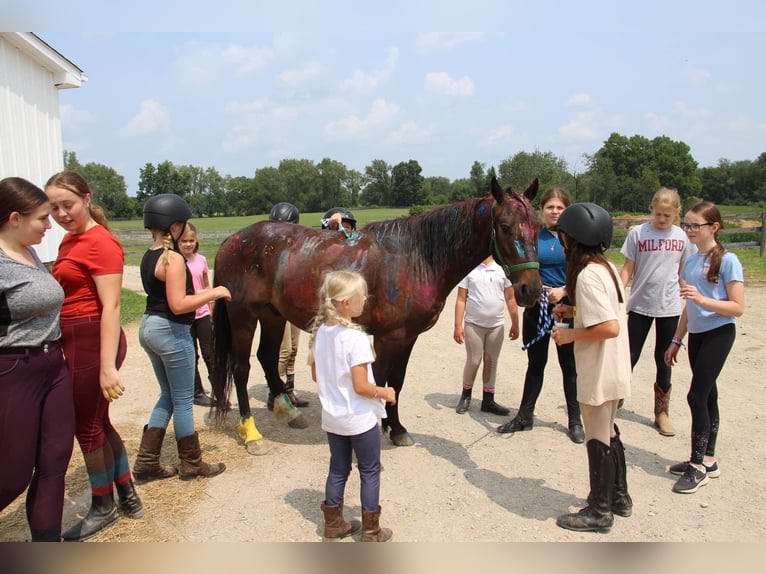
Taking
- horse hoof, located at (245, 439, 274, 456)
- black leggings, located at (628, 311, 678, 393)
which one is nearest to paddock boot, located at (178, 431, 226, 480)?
horse hoof, located at (245, 439, 274, 456)

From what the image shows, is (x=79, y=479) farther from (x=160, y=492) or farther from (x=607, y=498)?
(x=607, y=498)

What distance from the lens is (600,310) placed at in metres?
2.61

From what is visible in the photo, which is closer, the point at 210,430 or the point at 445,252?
the point at 445,252

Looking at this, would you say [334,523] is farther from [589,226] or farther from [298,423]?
[589,226]

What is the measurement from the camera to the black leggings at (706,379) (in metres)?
3.28

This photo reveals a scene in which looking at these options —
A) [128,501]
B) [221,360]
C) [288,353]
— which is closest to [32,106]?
[288,353]

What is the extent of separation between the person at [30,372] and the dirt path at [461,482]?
0.77m

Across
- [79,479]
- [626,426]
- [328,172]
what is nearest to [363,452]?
[79,479]

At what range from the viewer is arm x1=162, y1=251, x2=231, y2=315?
10.1ft

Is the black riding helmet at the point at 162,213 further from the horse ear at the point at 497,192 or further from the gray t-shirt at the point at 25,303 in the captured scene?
the horse ear at the point at 497,192

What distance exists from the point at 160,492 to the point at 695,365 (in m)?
3.74

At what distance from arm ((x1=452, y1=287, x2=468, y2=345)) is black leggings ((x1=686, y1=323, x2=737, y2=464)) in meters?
1.86

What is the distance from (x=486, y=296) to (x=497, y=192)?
4.70 feet

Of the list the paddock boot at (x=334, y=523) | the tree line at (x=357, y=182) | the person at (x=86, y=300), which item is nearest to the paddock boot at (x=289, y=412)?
the paddock boot at (x=334, y=523)
